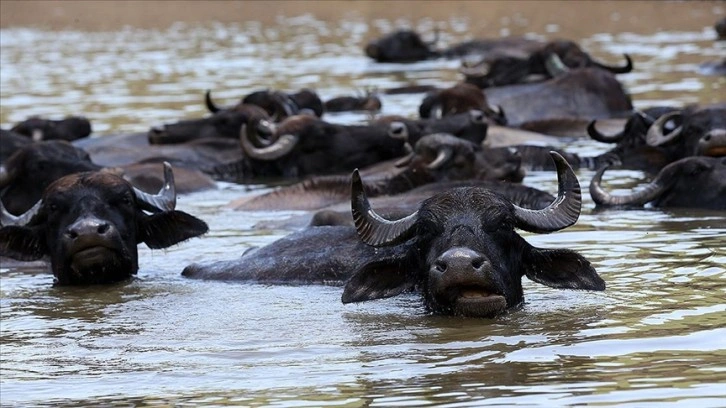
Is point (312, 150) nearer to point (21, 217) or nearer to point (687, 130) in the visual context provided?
point (687, 130)

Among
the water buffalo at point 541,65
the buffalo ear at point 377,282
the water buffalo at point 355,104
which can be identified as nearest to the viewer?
the buffalo ear at point 377,282

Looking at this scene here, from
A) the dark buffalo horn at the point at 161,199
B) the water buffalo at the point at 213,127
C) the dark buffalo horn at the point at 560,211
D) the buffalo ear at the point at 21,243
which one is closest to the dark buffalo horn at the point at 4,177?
the dark buffalo horn at the point at 161,199

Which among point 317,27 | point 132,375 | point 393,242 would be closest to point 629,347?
point 393,242

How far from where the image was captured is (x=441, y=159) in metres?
14.6

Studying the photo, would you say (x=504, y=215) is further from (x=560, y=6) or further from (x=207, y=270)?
(x=560, y=6)

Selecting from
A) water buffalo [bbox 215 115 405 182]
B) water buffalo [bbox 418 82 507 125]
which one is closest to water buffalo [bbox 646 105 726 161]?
water buffalo [bbox 215 115 405 182]

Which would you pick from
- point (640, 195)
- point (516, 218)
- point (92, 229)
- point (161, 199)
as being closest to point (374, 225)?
point (516, 218)

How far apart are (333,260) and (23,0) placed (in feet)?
194

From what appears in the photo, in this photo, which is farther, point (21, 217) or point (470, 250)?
point (21, 217)

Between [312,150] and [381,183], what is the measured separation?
10.4 feet

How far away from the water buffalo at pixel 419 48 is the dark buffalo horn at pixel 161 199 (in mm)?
Answer: 20256

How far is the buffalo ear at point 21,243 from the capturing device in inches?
448

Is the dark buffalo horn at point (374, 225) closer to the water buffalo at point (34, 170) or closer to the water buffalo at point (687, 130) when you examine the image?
the water buffalo at point (34, 170)

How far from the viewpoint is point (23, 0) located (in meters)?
67.6
